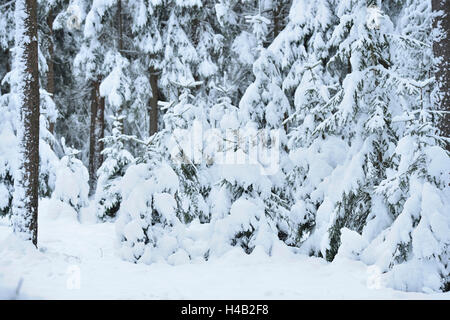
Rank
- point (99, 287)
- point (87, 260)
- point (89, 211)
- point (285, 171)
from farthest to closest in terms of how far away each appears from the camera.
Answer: point (89, 211)
point (285, 171)
point (87, 260)
point (99, 287)

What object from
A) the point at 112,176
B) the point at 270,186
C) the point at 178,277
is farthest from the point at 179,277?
the point at 112,176

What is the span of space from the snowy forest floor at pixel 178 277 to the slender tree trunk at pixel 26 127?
438mm

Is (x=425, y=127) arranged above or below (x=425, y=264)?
above

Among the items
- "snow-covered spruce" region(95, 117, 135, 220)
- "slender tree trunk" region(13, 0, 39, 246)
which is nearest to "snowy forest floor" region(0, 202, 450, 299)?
"slender tree trunk" region(13, 0, 39, 246)

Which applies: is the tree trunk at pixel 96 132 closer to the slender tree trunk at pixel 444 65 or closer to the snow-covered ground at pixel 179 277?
the snow-covered ground at pixel 179 277

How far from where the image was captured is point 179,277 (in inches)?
274

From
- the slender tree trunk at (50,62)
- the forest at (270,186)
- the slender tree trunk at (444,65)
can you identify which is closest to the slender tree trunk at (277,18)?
the forest at (270,186)

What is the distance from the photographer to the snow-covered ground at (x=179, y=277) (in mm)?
5738

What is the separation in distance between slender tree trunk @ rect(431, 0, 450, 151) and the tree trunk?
1489cm

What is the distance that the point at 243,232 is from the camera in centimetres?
845

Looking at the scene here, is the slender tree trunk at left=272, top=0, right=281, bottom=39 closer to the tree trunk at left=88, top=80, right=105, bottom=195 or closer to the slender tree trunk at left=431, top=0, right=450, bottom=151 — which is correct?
the tree trunk at left=88, top=80, right=105, bottom=195

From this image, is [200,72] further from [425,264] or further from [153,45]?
[425,264]

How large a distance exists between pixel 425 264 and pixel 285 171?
5053mm
